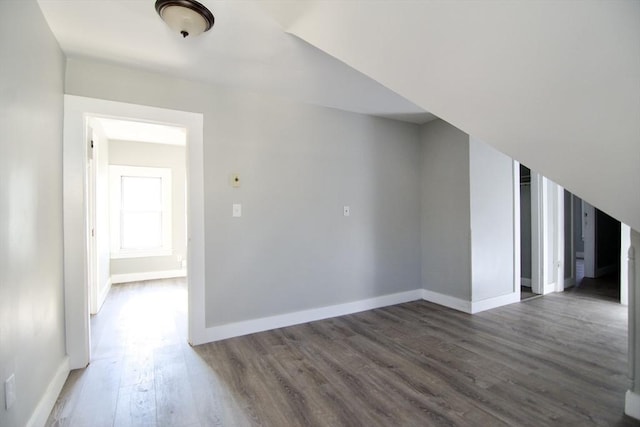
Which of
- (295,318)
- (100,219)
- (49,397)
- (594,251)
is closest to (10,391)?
(49,397)

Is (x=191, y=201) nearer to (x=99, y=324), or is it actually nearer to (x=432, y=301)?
(x=99, y=324)

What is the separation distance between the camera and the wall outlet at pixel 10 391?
1244 mm

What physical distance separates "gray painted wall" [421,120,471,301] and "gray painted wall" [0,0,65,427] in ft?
11.7

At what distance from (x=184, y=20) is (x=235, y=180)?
135 cm

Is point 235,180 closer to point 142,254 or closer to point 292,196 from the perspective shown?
point 292,196

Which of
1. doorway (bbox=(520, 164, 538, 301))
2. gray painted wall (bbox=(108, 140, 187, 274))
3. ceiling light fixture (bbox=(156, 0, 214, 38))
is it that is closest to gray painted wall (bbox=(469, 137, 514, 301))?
doorway (bbox=(520, 164, 538, 301))

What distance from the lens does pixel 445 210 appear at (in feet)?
11.8

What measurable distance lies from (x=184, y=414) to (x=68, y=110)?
223 centimetres

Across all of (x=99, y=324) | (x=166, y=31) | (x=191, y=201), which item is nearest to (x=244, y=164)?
(x=191, y=201)

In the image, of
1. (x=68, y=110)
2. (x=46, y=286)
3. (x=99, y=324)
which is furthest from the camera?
(x=99, y=324)

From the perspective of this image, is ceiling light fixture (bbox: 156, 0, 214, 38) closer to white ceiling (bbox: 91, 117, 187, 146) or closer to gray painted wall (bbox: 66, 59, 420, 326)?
gray painted wall (bbox: 66, 59, 420, 326)

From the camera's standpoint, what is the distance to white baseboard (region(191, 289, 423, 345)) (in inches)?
105

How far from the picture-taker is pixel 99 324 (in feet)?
10.2

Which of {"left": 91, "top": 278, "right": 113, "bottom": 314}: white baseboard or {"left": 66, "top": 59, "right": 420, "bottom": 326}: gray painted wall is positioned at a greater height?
{"left": 66, "top": 59, "right": 420, "bottom": 326}: gray painted wall
